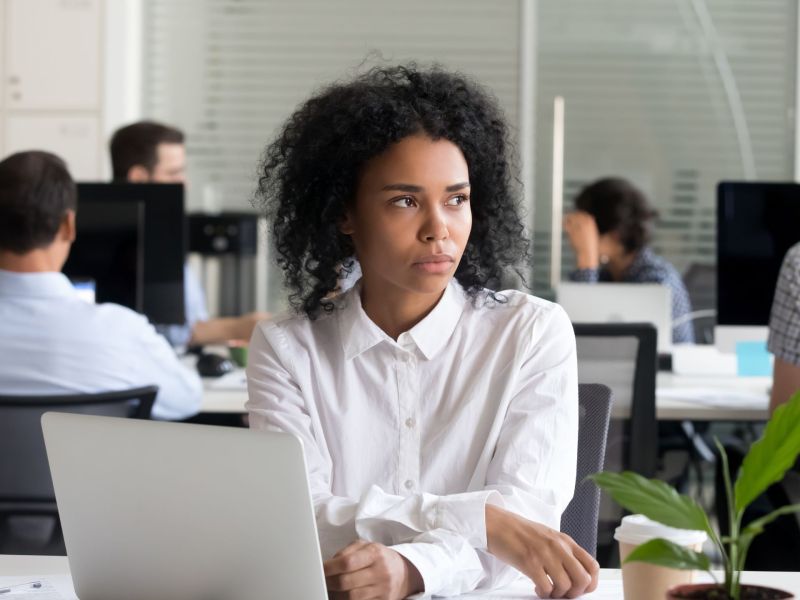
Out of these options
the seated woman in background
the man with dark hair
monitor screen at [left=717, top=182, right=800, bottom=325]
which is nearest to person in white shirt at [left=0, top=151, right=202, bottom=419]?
the man with dark hair

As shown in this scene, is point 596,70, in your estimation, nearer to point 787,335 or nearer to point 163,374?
point 787,335

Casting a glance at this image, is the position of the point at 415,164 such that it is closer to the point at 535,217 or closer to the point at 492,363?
the point at 492,363

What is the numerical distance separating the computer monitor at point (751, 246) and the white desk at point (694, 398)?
0.16 metres

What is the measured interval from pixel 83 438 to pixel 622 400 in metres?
1.64

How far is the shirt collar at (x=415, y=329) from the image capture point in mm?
1613

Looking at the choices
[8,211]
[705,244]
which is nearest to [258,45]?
[705,244]

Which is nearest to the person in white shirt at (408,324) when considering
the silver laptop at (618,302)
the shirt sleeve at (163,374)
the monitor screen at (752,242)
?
the shirt sleeve at (163,374)

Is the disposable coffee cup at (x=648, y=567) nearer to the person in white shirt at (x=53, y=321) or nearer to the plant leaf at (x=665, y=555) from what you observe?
the plant leaf at (x=665, y=555)

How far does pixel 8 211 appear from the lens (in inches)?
99.2

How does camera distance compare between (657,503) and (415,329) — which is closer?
(657,503)

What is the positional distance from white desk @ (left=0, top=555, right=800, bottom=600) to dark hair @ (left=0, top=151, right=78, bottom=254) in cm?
122

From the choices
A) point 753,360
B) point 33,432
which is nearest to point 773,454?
point 33,432

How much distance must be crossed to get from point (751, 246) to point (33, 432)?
191 cm

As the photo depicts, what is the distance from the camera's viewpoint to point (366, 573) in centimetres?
121
